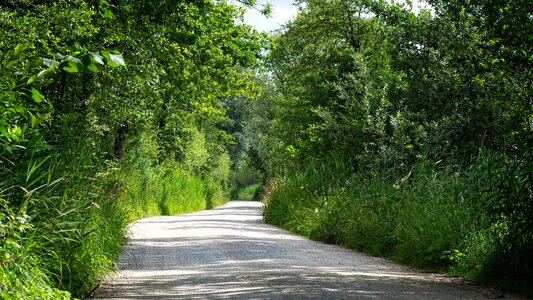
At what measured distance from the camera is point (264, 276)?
31.2 feet

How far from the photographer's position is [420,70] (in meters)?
18.8

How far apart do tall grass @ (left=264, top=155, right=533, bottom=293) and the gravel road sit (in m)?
0.53

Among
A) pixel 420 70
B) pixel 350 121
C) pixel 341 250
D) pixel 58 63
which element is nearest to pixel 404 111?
pixel 420 70

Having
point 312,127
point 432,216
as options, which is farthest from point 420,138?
point 312,127

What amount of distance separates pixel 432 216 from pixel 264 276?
182 inches

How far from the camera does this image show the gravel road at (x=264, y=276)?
825 cm

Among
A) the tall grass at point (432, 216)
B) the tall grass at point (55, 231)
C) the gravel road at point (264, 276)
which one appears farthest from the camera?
the tall grass at point (432, 216)

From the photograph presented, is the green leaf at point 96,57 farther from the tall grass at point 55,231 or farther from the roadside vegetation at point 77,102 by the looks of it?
the tall grass at point 55,231

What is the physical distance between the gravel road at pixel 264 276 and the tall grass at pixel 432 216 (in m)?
0.53

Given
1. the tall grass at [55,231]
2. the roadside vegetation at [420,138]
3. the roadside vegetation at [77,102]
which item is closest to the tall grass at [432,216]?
the roadside vegetation at [420,138]

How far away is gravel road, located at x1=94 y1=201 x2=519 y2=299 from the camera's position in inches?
325

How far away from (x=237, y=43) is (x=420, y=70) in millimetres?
7478

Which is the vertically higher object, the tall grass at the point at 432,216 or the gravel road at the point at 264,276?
the tall grass at the point at 432,216

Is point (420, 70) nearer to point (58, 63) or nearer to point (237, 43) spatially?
point (237, 43)
